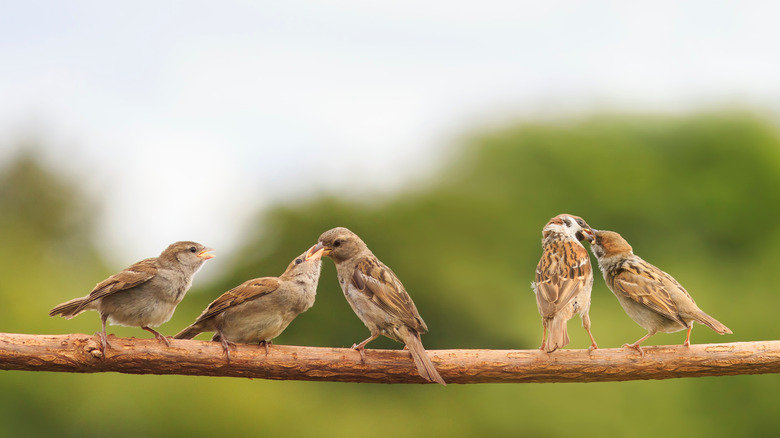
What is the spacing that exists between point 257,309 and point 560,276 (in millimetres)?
2198

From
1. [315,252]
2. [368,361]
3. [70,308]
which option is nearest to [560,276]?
[368,361]

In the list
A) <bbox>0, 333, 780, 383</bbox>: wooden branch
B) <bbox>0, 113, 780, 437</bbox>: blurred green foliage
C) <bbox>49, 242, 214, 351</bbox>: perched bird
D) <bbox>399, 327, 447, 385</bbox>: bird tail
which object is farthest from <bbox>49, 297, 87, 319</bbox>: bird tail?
<bbox>0, 113, 780, 437</bbox>: blurred green foliage

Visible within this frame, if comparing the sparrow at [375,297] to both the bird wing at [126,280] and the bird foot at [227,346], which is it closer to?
the bird foot at [227,346]

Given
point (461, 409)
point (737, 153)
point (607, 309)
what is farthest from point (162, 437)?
point (737, 153)

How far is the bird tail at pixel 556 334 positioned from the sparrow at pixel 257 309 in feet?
5.82

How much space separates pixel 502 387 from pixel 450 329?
1.86m

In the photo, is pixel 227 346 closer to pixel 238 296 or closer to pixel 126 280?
pixel 238 296

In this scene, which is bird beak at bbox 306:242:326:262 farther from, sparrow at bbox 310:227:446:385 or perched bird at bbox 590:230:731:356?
perched bird at bbox 590:230:731:356

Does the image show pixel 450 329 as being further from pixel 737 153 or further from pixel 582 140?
pixel 737 153

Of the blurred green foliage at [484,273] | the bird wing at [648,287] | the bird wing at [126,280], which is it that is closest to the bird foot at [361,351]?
the bird wing at [126,280]

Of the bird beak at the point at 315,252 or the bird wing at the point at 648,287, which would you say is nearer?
the bird wing at the point at 648,287

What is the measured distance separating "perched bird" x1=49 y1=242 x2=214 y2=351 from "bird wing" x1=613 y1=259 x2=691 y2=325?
322 cm

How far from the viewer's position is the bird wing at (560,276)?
5.76 m

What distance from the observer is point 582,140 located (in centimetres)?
1927
